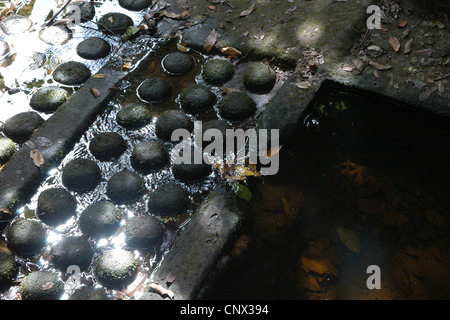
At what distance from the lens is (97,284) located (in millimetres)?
2650

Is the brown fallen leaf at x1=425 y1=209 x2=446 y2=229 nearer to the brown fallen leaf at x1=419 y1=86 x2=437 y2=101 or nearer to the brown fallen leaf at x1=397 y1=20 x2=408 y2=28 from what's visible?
the brown fallen leaf at x1=419 y1=86 x2=437 y2=101

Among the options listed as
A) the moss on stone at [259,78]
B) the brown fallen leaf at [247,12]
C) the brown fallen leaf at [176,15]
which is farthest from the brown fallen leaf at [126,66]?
the brown fallen leaf at [247,12]

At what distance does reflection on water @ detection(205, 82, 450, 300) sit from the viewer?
257 cm

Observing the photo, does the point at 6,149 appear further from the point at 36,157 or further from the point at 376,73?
the point at 376,73

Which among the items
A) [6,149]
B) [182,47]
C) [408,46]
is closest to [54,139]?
[6,149]

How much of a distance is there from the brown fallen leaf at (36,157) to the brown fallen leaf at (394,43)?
3.25 m

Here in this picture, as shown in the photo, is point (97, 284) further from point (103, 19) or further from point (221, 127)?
point (103, 19)

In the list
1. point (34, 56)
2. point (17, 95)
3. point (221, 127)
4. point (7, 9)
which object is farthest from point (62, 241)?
point (7, 9)

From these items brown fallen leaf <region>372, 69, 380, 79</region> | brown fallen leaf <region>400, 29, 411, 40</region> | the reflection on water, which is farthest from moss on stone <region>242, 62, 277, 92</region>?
brown fallen leaf <region>400, 29, 411, 40</region>

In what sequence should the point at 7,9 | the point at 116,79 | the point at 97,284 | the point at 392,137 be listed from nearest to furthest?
the point at 97,284 → the point at 392,137 → the point at 116,79 → the point at 7,9

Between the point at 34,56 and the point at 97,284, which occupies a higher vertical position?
the point at 34,56

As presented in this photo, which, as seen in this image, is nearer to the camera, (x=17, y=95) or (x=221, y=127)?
(x=221, y=127)

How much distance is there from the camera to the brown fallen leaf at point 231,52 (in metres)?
3.96

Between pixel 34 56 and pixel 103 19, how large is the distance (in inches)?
Answer: 33.3
